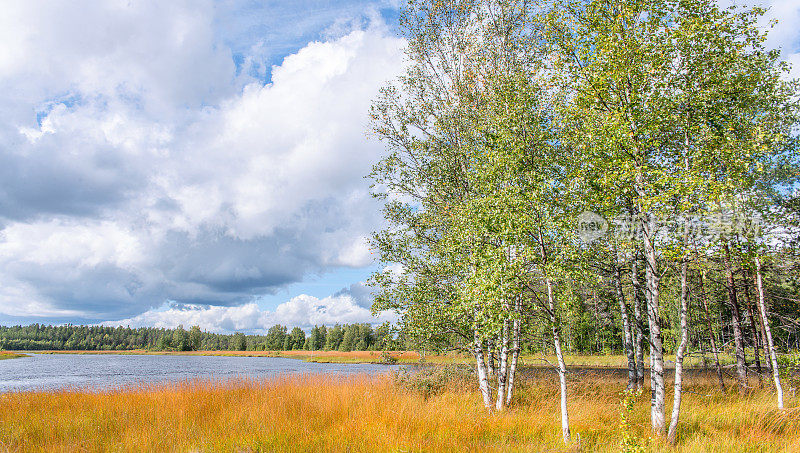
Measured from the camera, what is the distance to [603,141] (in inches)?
407

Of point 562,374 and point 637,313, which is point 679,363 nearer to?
point 562,374

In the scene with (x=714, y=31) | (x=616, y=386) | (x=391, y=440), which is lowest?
(x=616, y=386)

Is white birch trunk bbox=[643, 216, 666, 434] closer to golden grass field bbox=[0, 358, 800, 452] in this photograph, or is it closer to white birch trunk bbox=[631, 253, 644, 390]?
golden grass field bbox=[0, 358, 800, 452]

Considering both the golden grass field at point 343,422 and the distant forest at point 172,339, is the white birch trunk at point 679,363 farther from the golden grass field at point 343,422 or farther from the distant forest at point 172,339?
the distant forest at point 172,339

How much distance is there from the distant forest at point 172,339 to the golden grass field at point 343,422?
98.0m

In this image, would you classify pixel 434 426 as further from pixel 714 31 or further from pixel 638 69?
pixel 714 31

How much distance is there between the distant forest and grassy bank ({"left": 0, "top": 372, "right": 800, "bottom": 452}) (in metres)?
97.8

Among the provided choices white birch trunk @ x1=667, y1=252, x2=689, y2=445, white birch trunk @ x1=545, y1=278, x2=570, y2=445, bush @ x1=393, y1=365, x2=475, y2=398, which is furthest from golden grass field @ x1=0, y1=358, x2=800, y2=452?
bush @ x1=393, y1=365, x2=475, y2=398

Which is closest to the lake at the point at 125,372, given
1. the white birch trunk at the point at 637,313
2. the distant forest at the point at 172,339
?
the white birch trunk at the point at 637,313

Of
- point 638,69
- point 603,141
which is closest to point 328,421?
point 603,141

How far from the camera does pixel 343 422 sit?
9.97m

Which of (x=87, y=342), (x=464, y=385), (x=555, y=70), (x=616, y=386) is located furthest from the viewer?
(x=87, y=342)

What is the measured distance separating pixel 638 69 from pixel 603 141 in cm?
232

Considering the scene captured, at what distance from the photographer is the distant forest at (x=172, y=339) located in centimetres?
13550
